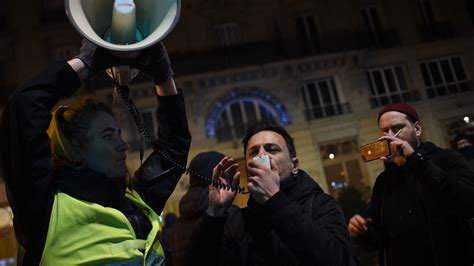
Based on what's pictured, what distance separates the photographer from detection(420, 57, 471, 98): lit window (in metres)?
5.45

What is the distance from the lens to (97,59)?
85cm

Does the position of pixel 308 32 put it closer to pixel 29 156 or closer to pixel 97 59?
pixel 97 59

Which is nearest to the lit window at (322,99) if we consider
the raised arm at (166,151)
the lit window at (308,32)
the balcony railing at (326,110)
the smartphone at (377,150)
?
the balcony railing at (326,110)

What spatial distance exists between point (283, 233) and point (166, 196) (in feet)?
1.19

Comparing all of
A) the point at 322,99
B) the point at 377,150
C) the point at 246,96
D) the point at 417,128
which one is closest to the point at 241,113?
the point at 246,96

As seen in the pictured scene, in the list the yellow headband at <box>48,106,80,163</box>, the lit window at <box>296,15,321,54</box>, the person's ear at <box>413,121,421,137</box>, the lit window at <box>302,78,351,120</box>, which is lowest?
the person's ear at <box>413,121,421,137</box>

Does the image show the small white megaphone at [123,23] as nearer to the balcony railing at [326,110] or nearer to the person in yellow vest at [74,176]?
the person in yellow vest at [74,176]

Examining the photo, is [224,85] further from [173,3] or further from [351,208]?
[173,3]

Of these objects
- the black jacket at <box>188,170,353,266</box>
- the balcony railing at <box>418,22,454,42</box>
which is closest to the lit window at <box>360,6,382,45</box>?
the balcony railing at <box>418,22,454,42</box>

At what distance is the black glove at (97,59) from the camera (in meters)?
0.84

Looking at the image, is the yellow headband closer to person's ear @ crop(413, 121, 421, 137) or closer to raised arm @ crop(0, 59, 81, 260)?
raised arm @ crop(0, 59, 81, 260)

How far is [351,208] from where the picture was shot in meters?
4.21

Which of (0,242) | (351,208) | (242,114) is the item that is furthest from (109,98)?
(351,208)

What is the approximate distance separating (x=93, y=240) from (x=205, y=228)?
0.29 m
